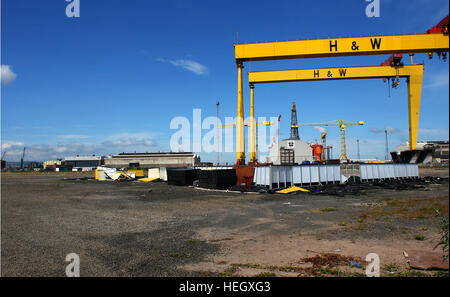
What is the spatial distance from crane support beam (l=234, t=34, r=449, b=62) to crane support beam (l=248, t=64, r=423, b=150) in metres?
4.48

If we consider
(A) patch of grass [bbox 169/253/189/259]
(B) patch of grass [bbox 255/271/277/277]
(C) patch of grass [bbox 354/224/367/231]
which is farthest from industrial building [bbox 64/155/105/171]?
(B) patch of grass [bbox 255/271/277/277]

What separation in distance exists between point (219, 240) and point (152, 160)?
101 m

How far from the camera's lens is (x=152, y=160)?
342 ft

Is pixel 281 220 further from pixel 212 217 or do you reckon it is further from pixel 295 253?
pixel 295 253

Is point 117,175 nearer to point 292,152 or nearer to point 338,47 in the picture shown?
point 292,152

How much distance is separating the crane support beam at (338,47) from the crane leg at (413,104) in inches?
213

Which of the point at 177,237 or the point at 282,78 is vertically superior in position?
the point at 282,78

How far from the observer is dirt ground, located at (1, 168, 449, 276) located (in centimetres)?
512

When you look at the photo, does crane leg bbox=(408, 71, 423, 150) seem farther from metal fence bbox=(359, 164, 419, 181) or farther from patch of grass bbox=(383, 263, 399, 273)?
patch of grass bbox=(383, 263, 399, 273)

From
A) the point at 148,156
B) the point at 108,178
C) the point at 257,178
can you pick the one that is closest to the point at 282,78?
the point at 257,178

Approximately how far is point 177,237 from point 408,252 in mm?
5479

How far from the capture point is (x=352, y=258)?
5527 millimetres
